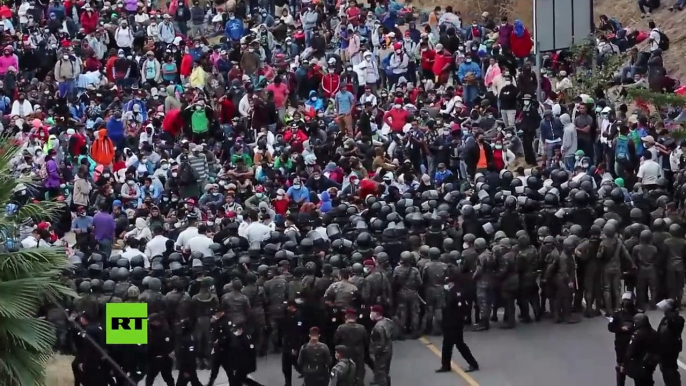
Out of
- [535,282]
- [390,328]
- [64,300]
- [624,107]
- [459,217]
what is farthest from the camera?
[624,107]

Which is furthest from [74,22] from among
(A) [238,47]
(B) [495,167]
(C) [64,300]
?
(C) [64,300]

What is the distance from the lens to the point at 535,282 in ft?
83.7

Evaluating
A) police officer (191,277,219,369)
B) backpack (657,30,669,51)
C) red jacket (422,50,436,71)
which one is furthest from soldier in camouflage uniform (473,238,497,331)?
backpack (657,30,669,51)

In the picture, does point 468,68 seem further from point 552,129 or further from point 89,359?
point 89,359

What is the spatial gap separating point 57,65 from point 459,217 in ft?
41.4

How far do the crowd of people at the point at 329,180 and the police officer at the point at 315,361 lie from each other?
0.11ft

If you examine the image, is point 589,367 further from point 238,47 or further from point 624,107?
point 238,47

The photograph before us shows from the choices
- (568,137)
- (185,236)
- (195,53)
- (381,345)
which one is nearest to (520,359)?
(381,345)

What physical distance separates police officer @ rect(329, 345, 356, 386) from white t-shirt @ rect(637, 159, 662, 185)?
905cm

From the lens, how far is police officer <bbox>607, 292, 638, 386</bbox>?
21906 mm

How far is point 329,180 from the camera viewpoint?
3031 centimetres

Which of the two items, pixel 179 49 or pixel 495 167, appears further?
pixel 179 49

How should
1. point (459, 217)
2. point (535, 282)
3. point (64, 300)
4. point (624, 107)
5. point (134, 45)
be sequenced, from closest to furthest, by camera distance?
1. point (64, 300)
2. point (535, 282)
3. point (459, 217)
4. point (624, 107)
5. point (134, 45)

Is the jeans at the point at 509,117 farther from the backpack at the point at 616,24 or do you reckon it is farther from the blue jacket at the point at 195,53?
the blue jacket at the point at 195,53
